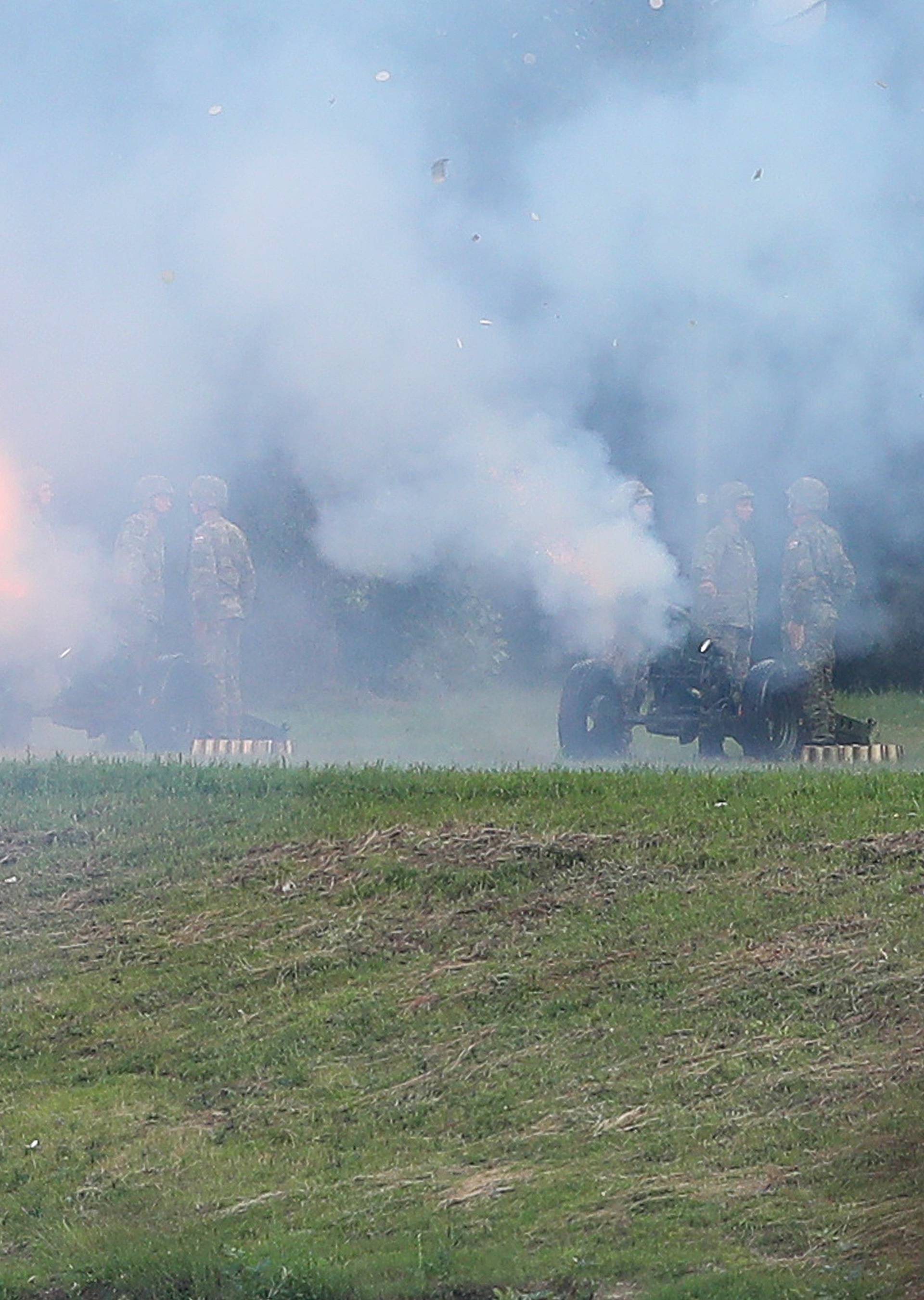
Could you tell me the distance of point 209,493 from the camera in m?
13.9

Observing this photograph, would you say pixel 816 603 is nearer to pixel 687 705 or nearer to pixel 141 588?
pixel 687 705

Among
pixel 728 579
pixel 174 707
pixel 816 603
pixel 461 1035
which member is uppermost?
pixel 728 579

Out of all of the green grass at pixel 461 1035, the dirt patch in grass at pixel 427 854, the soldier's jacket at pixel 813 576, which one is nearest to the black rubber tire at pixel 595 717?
the soldier's jacket at pixel 813 576

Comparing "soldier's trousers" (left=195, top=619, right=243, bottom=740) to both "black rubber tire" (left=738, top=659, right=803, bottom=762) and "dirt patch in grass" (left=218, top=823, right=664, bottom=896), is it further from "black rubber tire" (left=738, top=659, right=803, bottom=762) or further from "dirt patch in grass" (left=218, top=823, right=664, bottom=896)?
"dirt patch in grass" (left=218, top=823, right=664, bottom=896)

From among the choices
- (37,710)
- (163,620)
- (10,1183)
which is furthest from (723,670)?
(10,1183)

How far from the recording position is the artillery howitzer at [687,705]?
12875 mm

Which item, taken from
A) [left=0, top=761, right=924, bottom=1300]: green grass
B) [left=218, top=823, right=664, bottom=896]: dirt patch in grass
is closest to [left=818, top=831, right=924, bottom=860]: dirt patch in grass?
[left=0, top=761, right=924, bottom=1300]: green grass

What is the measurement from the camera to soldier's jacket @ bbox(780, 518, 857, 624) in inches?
531

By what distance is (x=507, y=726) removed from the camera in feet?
45.5

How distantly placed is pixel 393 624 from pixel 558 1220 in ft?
30.4

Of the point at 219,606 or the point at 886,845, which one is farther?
the point at 219,606

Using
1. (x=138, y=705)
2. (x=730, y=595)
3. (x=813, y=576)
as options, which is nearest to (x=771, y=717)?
(x=730, y=595)

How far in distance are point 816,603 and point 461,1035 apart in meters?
6.93

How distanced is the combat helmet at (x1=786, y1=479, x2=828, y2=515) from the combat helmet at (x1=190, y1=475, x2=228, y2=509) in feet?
14.0
